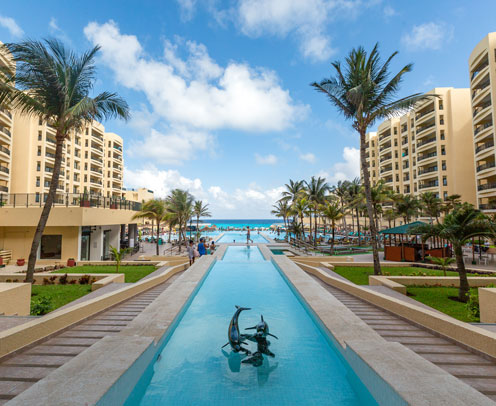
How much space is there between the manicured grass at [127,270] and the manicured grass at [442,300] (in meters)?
12.1

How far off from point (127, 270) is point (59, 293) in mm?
5069

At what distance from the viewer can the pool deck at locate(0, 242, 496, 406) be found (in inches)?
145

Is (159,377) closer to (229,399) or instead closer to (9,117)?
(229,399)

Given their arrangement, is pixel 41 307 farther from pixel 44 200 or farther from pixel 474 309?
pixel 44 200

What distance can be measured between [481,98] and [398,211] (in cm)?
1829

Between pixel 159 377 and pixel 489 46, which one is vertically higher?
pixel 489 46

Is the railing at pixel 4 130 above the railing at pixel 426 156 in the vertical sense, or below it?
below

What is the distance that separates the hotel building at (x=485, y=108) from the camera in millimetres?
32062

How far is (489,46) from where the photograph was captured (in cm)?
3212

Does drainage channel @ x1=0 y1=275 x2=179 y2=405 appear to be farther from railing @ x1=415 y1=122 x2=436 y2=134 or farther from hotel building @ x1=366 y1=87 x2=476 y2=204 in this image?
railing @ x1=415 y1=122 x2=436 y2=134

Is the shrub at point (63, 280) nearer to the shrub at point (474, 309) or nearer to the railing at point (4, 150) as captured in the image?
the shrub at point (474, 309)

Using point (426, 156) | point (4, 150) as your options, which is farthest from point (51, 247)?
point (426, 156)

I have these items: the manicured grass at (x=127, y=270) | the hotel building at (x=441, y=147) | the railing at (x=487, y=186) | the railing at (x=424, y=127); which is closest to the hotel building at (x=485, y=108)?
the railing at (x=487, y=186)

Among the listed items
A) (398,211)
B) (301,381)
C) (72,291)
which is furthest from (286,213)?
(301,381)
